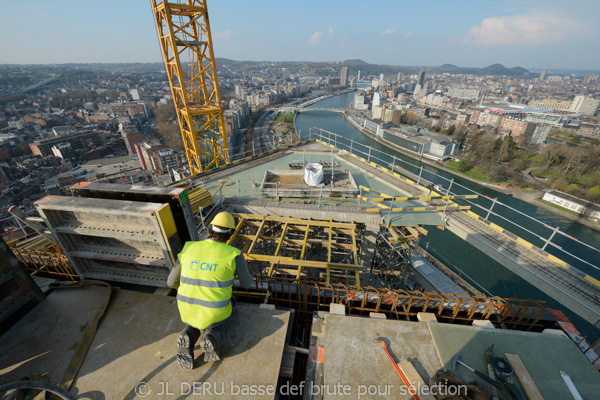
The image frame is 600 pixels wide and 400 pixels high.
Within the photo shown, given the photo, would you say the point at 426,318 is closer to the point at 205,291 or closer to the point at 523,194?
the point at 205,291

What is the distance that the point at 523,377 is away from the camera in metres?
3.36

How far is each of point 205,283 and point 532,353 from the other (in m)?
5.28

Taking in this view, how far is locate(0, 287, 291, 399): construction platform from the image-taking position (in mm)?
3559

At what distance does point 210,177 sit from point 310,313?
10299mm

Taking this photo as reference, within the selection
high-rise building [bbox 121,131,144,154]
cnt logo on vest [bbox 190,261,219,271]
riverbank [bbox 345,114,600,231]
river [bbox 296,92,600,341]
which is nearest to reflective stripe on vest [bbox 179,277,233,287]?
cnt logo on vest [bbox 190,261,219,271]

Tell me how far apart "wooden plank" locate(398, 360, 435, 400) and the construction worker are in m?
2.79

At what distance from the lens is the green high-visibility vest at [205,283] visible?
3393 mm

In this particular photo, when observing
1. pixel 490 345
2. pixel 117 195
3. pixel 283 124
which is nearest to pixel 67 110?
pixel 283 124

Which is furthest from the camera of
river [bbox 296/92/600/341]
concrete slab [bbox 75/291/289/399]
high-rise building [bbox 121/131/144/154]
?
high-rise building [bbox 121/131/144/154]

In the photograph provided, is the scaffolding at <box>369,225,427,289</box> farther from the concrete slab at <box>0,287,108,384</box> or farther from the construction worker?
the concrete slab at <box>0,287,108,384</box>

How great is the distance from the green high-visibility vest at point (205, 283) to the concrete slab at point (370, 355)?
1.91 m

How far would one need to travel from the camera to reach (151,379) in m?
3.66

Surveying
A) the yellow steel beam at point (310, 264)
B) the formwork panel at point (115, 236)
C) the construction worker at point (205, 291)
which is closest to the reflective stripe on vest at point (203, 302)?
the construction worker at point (205, 291)

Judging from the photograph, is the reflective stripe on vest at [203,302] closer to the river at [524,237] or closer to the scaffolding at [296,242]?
the scaffolding at [296,242]
